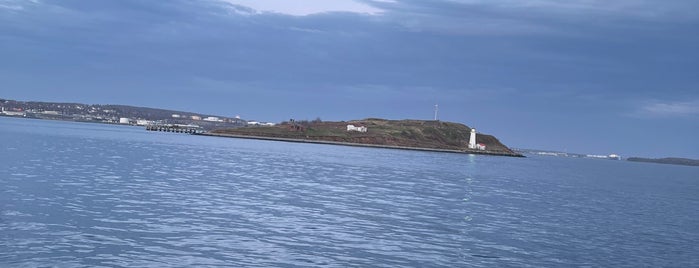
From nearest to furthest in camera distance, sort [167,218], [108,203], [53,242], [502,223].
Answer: [53,242], [167,218], [108,203], [502,223]

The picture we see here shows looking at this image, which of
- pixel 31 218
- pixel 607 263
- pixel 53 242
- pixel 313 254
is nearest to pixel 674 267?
pixel 607 263

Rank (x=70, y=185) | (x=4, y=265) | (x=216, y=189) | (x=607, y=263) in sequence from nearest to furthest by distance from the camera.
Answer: (x=4, y=265), (x=607, y=263), (x=70, y=185), (x=216, y=189)

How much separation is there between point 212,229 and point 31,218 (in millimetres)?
8859

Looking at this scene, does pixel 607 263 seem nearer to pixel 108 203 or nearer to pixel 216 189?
pixel 108 203

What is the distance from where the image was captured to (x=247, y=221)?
126 ft

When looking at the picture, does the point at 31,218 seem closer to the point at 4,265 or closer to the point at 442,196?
the point at 4,265

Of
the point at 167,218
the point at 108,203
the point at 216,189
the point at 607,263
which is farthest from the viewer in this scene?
the point at 216,189

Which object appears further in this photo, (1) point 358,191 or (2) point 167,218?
(1) point 358,191

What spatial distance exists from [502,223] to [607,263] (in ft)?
42.7

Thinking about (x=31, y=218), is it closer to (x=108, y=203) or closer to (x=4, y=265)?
(x=108, y=203)

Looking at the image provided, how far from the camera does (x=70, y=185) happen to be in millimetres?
51312

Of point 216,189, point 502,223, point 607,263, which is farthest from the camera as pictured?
point 216,189

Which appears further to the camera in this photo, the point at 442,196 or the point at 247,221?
the point at 442,196

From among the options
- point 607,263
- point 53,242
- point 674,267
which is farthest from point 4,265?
point 674,267
